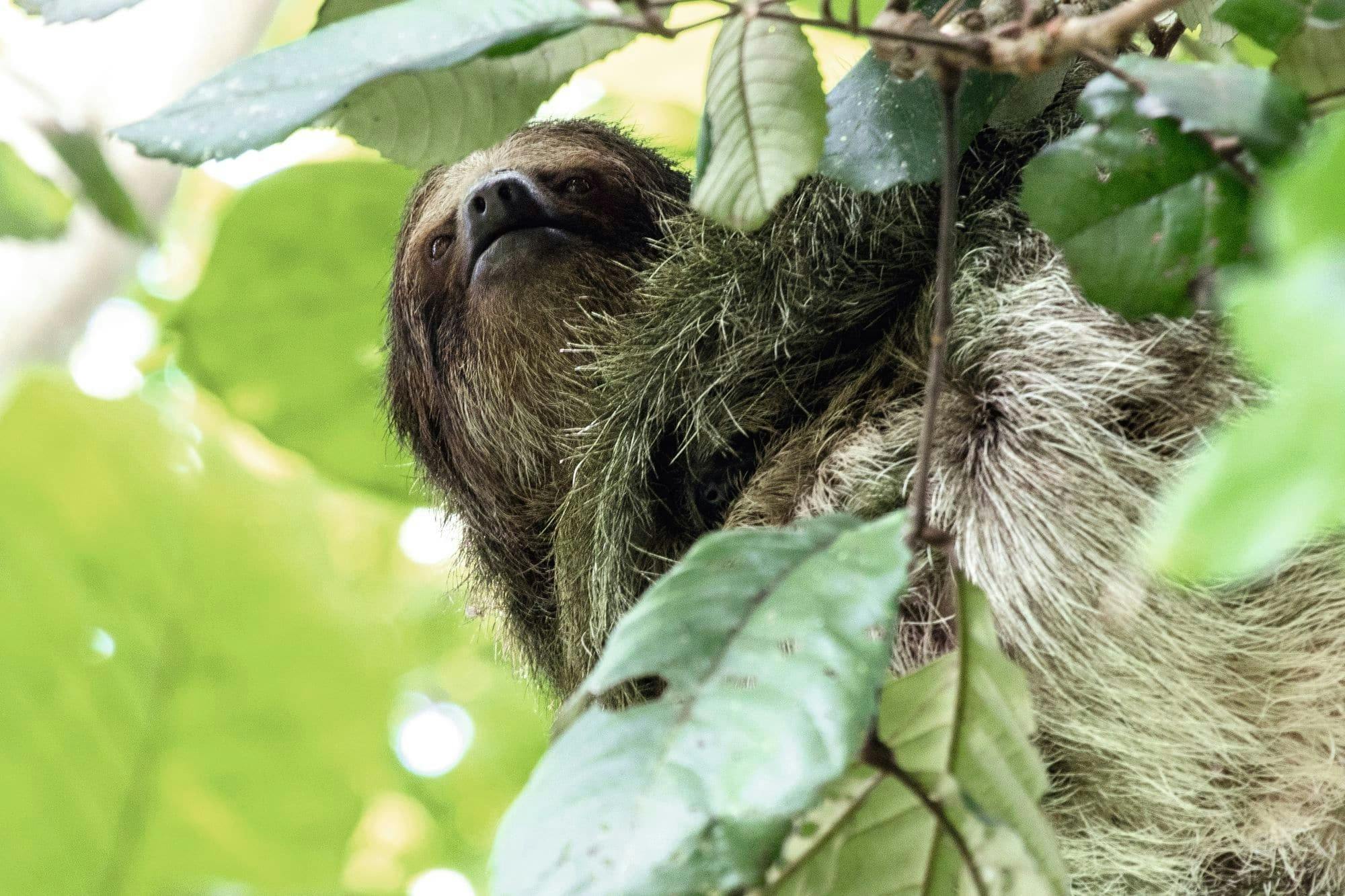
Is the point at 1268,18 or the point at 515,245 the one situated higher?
the point at 515,245

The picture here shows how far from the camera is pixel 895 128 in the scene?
1.78 metres

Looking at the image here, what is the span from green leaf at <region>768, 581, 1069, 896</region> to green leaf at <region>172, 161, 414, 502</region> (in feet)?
8.65

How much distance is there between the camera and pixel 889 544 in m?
1.24

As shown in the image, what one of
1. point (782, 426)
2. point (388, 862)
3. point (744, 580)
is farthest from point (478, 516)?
point (388, 862)

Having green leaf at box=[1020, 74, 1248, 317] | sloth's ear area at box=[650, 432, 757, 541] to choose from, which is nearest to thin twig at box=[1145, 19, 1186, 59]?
green leaf at box=[1020, 74, 1248, 317]

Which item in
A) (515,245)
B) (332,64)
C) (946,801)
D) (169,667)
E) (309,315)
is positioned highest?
(309,315)

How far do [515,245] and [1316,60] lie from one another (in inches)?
74.7

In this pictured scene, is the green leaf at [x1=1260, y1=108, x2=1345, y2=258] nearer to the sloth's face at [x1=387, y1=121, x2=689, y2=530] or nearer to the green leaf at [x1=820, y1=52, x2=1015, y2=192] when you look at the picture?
the green leaf at [x1=820, y1=52, x2=1015, y2=192]

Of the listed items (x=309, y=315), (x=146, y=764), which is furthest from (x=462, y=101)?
(x=309, y=315)

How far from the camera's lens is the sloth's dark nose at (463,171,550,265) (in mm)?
3062

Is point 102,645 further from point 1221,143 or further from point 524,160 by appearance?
point 524,160

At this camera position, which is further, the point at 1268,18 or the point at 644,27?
the point at 1268,18

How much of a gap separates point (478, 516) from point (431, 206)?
2.80ft

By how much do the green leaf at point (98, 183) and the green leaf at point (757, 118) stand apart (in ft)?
3.18
